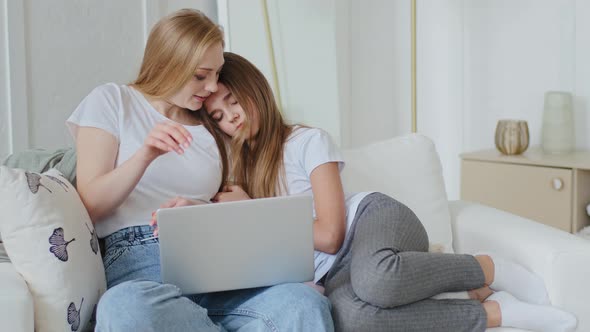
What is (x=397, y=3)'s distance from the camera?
3.52 metres

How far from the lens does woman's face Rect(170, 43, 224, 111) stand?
1.87 meters

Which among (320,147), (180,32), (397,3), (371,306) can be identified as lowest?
(371,306)

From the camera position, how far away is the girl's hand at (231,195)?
6.18ft

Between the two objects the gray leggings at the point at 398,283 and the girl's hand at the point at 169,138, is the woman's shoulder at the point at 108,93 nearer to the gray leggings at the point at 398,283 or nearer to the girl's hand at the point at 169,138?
the girl's hand at the point at 169,138

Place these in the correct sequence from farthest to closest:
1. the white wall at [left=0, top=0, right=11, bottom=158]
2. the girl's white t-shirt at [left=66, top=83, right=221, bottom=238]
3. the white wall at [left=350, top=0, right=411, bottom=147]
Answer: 1. the white wall at [left=350, top=0, right=411, bottom=147]
2. the white wall at [left=0, top=0, right=11, bottom=158]
3. the girl's white t-shirt at [left=66, top=83, right=221, bottom=238]

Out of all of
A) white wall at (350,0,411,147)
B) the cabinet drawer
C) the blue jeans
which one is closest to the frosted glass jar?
the cabinet drawer

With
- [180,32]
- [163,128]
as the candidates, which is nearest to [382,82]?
[180,32]

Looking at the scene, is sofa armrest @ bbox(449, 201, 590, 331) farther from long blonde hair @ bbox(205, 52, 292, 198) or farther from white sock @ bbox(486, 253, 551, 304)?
long blonde hair @ bbox(205, 52, 292, 198)

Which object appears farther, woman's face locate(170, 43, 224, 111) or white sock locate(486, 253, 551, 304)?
woman's face locate(170, 43, 224, 111)

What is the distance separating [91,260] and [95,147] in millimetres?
308

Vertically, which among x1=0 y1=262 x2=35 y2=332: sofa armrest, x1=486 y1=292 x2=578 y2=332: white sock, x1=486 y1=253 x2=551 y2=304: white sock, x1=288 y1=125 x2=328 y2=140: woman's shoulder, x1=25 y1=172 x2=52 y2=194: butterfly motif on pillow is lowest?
x1=486 y1=292 x2=578 y2=332: white sock

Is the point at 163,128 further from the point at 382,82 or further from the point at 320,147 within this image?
the point at 382,82

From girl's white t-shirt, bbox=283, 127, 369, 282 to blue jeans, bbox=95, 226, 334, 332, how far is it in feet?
0.92

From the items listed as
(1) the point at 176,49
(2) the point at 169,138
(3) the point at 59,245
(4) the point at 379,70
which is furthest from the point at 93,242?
(4) the point at 379,70
